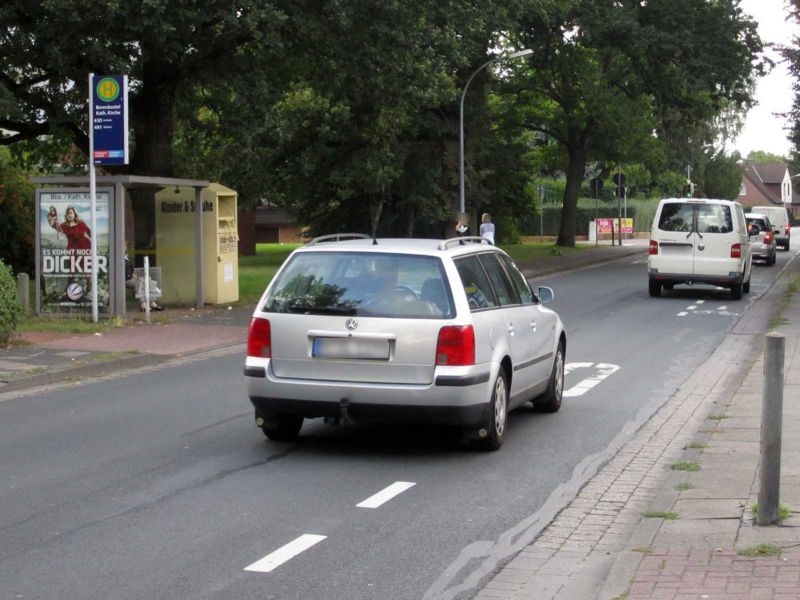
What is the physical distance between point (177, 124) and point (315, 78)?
8.09m

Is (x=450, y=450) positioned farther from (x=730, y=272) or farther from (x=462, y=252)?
(x=730, y=272)

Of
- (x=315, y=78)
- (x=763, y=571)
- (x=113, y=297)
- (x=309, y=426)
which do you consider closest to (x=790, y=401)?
(x=309, y=426)

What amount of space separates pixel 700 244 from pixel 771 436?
1968 centimetres

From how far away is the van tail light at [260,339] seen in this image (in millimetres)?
9281

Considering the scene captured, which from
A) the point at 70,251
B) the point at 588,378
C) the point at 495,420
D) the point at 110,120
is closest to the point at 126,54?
the point at 110,120

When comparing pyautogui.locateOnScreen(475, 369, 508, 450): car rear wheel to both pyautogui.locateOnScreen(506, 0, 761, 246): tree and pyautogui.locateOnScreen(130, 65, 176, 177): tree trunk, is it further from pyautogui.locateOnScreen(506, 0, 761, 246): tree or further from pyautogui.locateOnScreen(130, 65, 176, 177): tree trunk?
pyautogui.locateOnScreen(506, 0, 761, 246): tree

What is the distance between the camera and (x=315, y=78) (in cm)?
2784

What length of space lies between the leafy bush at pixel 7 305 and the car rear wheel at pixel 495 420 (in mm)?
8837

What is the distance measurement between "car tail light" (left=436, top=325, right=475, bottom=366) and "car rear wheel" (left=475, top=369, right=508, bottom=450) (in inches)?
18.7

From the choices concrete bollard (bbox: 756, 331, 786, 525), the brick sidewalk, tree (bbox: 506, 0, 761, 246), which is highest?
tree (bbox: 506, 0, 761, 246)

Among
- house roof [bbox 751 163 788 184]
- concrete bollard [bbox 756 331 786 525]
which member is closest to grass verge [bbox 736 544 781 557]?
concrete bollard [bbox 756 331 786 525]

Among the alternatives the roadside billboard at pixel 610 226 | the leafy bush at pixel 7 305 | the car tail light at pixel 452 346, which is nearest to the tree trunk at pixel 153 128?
the leafy bush at pixel 7 305

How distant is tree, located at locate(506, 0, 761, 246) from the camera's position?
38.3 m

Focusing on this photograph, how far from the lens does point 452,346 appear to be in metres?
8.95
